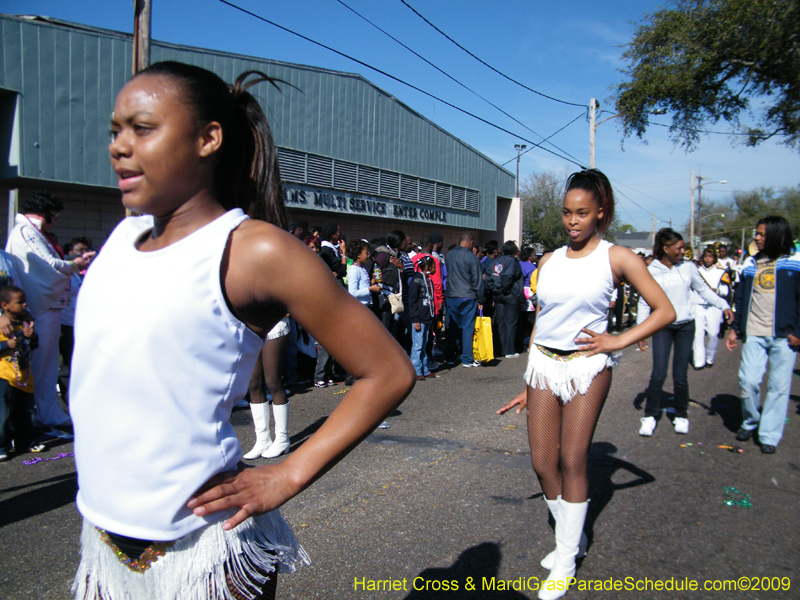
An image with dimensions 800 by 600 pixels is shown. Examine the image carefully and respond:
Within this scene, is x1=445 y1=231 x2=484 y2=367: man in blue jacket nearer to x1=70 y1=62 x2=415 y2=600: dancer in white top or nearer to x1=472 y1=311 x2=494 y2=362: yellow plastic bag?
x1=472 y1=311 x2=494 y2=362: yellow plastic bag

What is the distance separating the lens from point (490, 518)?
144 inches

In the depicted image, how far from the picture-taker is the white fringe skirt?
2.85 meters

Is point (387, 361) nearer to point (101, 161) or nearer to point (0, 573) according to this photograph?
point (0, 573)

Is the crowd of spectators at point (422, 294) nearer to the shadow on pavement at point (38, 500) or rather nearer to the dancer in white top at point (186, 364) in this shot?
the shadow on pavement at point (38, 500)

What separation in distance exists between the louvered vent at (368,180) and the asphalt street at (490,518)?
10.8m

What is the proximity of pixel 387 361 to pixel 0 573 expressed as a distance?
308 centimetres

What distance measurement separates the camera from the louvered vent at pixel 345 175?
48.8 ft

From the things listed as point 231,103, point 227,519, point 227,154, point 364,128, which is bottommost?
point 227,519

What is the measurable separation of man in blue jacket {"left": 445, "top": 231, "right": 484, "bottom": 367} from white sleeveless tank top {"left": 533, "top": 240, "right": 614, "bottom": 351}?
19.5ft

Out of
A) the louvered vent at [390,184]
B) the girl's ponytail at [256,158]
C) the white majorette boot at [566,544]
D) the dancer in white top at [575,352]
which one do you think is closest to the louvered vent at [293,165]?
the louvered vent at [390,184]

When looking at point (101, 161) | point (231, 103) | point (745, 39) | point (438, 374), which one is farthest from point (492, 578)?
point (745, 39)

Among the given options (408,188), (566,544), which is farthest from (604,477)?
(408,188)

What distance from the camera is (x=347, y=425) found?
117 centimetres

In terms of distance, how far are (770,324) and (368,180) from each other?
1217 centimetres
